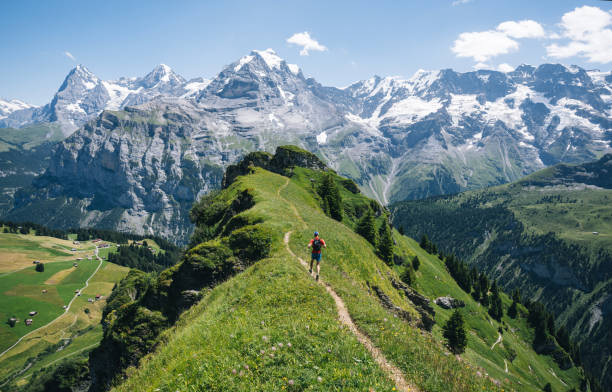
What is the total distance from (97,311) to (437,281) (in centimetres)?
18995

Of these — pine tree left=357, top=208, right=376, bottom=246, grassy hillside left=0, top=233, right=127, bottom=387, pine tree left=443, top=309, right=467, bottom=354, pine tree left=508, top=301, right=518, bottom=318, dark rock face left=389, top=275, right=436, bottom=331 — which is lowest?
grassy hillside left=0, top=233, right=127, bottom=387

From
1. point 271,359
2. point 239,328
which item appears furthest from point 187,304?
point 271,359

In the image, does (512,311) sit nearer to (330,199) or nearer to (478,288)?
(478,288)

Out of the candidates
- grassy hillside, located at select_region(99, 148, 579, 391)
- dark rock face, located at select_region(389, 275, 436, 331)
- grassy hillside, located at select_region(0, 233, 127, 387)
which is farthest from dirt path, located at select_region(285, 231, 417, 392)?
grassy hillside, located at select_region(0, 233, 127, 387)

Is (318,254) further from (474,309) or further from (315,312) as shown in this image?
(474,309)

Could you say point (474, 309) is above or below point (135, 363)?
below

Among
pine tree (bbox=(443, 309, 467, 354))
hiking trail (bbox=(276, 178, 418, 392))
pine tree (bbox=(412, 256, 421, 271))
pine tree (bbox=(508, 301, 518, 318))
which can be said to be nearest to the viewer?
hiking trail (bbox=(276, 178, 418, 392))

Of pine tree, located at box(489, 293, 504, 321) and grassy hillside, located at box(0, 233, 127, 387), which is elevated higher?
pine tree, located at box(489, 293, 504, 321)

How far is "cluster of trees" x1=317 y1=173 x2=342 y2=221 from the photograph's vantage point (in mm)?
86244

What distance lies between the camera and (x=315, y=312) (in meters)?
17.5

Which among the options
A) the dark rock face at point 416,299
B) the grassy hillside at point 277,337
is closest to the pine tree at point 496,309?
the dark rock face at point 416,299

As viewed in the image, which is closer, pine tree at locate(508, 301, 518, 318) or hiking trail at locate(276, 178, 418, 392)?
hiking trail at locate(276, 178, 418, 392)

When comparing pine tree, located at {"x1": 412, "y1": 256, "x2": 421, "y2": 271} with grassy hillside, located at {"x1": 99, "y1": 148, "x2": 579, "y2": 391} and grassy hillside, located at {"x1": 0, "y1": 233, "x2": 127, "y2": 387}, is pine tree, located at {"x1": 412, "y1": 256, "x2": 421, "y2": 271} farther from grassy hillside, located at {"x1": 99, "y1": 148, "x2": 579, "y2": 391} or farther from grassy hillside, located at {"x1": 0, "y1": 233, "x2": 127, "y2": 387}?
grassy hillside, located at {"x1": 0, "y1": 233, "x2": 127, "y2": 387}

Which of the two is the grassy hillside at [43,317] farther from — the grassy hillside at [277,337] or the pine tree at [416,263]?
the pine tree at [416,263]
